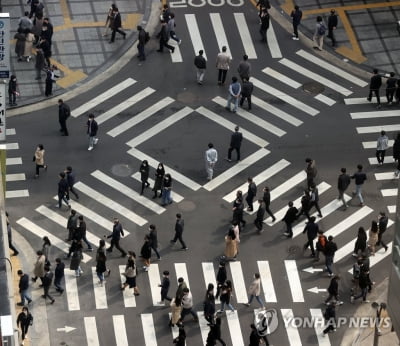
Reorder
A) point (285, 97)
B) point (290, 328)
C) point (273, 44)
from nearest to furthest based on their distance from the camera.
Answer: point (290, 328) → point (285, 97) → point (273, 44)

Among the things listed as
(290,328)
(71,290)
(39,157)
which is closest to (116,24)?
(39,157)

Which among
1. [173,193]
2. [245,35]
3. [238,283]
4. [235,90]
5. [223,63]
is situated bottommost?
[238,283]

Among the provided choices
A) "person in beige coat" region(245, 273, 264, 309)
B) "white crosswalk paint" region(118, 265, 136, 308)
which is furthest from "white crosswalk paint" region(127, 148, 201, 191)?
"person in beige coat" region(245, 273, 264, 309)

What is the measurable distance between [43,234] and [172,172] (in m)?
6.75

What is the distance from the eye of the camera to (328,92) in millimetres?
68188

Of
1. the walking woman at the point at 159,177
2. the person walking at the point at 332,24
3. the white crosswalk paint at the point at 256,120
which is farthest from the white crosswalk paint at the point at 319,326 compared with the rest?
the person walking at the point at 332,24

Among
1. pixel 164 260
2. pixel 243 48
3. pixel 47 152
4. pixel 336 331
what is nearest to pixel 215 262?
pixel 164 260

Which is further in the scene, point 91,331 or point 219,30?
point 219,30

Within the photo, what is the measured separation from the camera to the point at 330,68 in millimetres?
69875

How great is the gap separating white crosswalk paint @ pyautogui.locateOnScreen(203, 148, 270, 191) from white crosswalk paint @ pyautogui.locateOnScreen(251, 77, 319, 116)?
3798mm

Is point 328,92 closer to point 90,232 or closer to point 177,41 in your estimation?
point 177,41

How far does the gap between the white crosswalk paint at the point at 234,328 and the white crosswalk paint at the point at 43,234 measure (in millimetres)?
6311

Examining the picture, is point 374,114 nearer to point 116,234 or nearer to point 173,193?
point 173,193

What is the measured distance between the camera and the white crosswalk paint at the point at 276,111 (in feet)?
217
